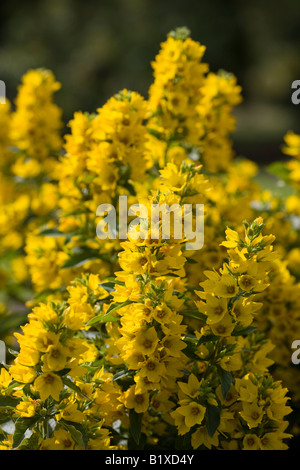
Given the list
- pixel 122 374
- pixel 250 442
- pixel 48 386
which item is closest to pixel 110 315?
pixel 122 374

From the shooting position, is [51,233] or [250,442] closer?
[250,442]

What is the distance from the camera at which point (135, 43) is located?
44.4 ft

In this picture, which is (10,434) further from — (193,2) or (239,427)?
(193,2)

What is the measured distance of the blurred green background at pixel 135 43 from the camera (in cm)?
1327

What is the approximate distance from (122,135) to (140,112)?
0.12 meters

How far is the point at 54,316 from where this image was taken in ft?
4.69

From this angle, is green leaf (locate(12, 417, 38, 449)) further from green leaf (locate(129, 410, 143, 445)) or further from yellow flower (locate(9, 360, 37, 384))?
green leaf (locate(129, 410, 143, 445))

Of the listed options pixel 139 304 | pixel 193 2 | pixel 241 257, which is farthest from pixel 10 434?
pixel 193 2

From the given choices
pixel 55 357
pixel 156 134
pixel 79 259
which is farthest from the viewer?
pixel 156 134

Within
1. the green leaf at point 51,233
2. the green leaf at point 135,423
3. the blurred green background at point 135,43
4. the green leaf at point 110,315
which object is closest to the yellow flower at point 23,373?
the green leaf at point 110,315

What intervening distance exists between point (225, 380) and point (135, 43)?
13.0 metres

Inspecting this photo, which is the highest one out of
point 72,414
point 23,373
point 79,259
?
point 79,259

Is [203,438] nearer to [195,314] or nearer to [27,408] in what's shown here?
[195,314]

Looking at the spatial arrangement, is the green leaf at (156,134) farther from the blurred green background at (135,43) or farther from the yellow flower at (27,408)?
the blurred green background at (135,43)
